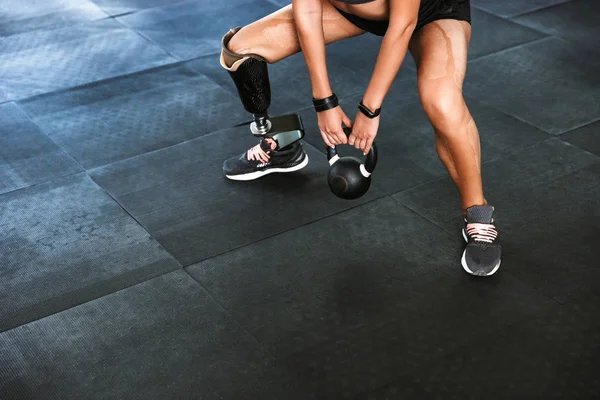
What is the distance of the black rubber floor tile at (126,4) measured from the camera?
462 centimetres

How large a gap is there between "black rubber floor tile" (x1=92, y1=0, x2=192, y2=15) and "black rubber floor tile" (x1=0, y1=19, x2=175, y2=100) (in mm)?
207

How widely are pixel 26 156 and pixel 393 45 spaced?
1640 millimetres

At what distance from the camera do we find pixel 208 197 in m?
2.81

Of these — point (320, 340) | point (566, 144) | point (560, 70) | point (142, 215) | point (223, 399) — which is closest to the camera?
point (223, 399)

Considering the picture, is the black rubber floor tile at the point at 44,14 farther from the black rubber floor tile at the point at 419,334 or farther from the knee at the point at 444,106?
the black rubber floor tile at the point at 419,334

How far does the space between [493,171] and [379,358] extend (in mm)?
1078

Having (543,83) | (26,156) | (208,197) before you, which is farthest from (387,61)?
(26,156)

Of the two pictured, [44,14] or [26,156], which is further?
[44,14]

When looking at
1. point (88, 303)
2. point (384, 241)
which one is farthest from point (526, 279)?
point (88, 303)

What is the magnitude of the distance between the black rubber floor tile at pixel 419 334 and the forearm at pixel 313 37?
646 millimetres

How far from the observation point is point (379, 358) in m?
2.04

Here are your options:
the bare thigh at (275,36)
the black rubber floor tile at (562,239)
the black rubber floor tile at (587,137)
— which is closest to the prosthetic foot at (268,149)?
the bare thigh at (275,36)

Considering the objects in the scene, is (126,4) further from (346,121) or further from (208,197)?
(346,121)

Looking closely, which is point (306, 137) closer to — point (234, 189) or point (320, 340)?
point (234, 189)
